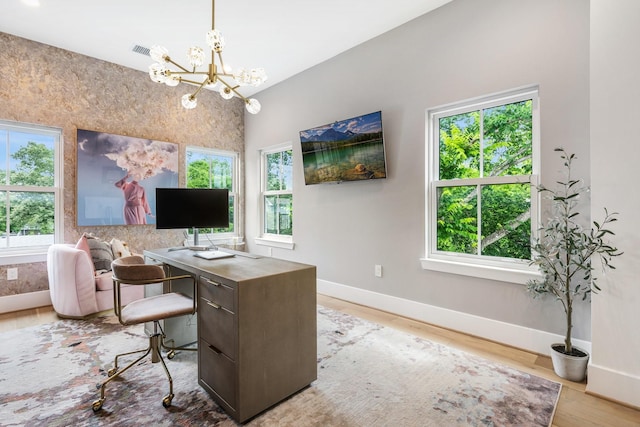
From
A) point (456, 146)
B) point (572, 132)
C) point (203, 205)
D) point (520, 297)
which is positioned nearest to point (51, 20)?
point (203, 205)

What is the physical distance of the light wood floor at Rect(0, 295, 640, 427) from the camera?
5.43 ft

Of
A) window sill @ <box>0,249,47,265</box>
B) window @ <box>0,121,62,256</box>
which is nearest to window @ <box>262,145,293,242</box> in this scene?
window @ <box>0,121,62,256</box>

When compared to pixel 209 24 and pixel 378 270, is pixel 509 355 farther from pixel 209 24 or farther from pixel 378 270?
pixel 209 24

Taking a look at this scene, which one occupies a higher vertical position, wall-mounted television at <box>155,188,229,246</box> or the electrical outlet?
wall-mounted television at <box>155,188,229,246</box>

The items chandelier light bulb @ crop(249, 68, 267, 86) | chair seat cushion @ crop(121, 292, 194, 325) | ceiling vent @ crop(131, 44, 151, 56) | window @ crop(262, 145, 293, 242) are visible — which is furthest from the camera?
window @ crop(262, 145, 293, 242)

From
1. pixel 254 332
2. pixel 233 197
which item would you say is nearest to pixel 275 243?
pixel 233 197

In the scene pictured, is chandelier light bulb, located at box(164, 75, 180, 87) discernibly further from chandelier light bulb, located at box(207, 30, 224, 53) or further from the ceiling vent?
the ceiling vent

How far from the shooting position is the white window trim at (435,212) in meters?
2.43

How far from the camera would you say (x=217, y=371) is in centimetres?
172

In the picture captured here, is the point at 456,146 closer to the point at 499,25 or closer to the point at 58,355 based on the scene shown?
the point at 499,25

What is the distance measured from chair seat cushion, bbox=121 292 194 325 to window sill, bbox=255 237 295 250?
7.77 feet

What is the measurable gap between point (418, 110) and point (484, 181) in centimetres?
93

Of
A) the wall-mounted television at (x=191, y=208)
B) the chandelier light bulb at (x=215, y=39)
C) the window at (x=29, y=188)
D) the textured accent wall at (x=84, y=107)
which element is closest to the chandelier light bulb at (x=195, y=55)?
the chandelier light bulb at (x=215, y=39)

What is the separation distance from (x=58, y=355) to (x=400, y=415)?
2.49 metres
